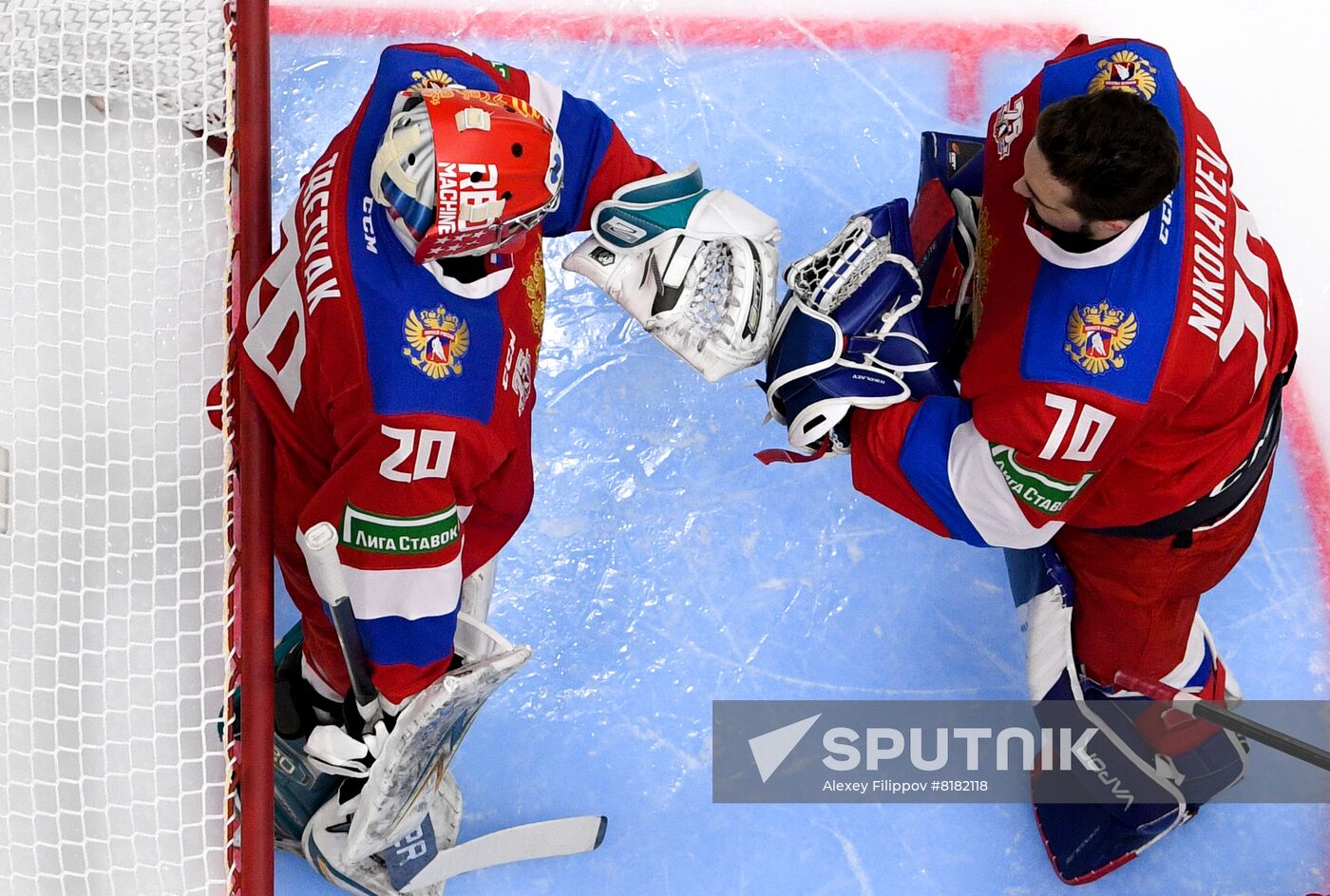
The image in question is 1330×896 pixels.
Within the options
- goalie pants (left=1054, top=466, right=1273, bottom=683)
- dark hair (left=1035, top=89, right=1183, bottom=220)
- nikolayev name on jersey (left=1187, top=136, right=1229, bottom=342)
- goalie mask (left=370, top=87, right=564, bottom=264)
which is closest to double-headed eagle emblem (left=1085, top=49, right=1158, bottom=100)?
nikolayev name on jersey (left=1187, top=136, right=1229, bottom=342)

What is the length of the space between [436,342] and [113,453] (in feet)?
2.69

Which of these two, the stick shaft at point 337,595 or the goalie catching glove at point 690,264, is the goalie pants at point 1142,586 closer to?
the goalie catching glove at point 690,264

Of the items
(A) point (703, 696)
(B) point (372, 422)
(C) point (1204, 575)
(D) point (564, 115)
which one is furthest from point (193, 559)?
(C) point (1204, 575)

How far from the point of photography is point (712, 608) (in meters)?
3.05

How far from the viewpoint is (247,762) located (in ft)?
6.72

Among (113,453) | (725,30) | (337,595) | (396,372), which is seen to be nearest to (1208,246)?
(396,372)

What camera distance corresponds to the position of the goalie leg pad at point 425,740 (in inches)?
85.8

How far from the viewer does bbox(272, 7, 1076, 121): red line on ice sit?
3.36m

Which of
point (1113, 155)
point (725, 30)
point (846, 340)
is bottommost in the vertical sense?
point (846, 340)

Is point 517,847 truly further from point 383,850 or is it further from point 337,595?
point 337,595

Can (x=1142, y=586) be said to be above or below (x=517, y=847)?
above

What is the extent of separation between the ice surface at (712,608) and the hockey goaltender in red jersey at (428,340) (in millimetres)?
482

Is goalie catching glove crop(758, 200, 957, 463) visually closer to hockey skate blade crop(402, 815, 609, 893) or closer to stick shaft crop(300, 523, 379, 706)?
stick shaft crop(300, 523, 379, 706)

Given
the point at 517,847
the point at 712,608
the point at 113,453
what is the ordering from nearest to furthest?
the point at 113,453
the point at 517,847
the point at 712,608
